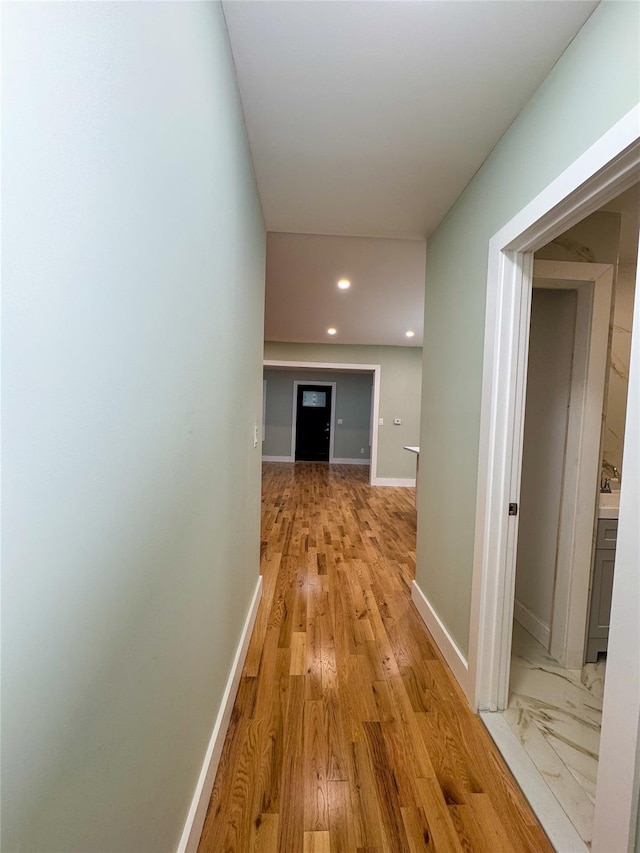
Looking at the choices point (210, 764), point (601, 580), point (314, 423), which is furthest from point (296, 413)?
point (210, 764)

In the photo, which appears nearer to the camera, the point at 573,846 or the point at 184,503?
the point at 184,503

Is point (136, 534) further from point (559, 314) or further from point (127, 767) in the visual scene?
point (559, 314)

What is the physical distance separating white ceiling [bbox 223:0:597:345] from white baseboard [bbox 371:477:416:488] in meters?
4.96

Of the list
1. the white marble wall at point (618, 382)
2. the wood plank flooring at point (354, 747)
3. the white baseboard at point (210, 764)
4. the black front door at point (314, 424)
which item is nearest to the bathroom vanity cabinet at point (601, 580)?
the white marble wall at point (618, 382)

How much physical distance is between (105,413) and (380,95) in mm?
1535

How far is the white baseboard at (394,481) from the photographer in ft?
22.7

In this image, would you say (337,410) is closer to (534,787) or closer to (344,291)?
(344,291)

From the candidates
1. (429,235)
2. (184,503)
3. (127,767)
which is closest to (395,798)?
(127,767)

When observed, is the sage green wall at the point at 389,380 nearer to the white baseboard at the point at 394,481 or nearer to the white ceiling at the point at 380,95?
the white baseboard at the point at 394,481

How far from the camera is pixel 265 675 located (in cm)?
184

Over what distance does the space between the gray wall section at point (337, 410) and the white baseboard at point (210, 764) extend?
298 inches

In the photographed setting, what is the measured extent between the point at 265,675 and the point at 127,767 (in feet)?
4.29

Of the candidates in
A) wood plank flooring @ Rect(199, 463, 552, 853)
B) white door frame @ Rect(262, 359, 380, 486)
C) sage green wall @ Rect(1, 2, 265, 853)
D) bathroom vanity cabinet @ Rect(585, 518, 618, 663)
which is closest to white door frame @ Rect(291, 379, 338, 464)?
white door frame @ Rect(262, 359, 380, 486)

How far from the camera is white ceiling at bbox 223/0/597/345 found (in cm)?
112
